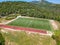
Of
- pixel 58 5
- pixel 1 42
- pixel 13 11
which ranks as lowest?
pixel 58 5

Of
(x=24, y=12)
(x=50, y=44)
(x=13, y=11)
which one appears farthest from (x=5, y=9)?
(x=50, y=44)

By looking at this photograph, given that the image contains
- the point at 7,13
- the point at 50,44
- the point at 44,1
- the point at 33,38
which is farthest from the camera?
the point at 44,1

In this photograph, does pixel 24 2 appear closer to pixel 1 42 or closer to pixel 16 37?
pixel 16 37

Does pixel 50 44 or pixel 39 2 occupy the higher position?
pixel 50 44

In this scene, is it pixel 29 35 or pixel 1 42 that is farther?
pixel 29 35

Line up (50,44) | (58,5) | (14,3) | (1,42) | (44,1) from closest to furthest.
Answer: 1. (1,42)
2. (50,44)
3. (14,3)
4. (44,1)
5. (58,5)

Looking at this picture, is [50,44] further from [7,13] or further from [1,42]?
[7,13]

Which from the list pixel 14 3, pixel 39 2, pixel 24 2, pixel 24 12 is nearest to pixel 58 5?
pixel 39 2
